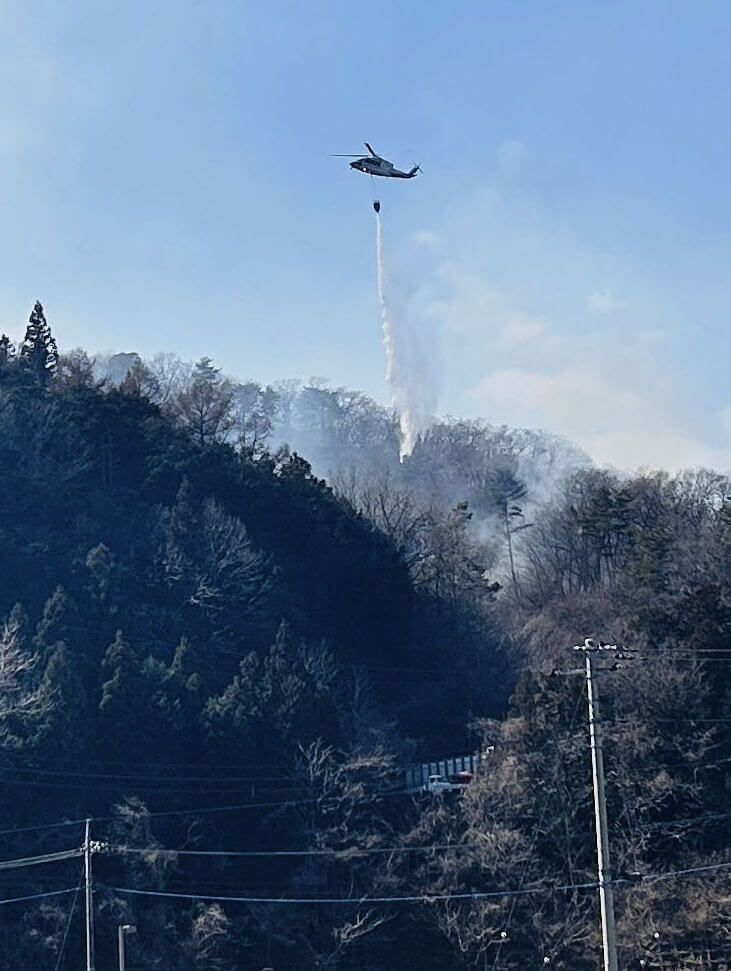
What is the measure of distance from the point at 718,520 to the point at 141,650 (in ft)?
86.5

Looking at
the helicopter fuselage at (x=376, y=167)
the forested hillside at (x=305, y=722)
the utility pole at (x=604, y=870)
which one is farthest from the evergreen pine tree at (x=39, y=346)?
the utility pole at (x=604, y=870)

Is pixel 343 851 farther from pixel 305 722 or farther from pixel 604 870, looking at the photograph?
pixel 604 870

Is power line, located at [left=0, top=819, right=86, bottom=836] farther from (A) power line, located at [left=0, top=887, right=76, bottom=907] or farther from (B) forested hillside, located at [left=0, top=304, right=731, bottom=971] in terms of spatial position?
(A) power line, located at [left=0, top=887, right=76, bottom=907]

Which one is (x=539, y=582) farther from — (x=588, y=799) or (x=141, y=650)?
→ (x=588, y=799)

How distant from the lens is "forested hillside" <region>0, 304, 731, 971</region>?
43531 mm

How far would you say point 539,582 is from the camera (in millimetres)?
75625

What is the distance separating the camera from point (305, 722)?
49.4m

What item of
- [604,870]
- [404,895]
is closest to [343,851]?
[404,895]

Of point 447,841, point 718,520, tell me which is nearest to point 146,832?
point 447,841

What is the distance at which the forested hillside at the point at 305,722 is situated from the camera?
4353cm

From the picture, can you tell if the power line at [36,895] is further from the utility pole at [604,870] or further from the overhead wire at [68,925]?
the utility pole at [604,870]

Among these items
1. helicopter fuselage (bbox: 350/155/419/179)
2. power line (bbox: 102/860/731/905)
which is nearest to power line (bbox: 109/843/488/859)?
power line (bbox: 102/860/731/905)

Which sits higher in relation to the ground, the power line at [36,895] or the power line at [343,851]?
the power line at [343,851]

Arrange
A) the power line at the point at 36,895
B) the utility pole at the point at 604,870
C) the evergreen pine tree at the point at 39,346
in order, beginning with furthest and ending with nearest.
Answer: the evergreen pine tree at the point at 39,346, the power line at the point at 36,895, the utility pole at the point at 604,870
